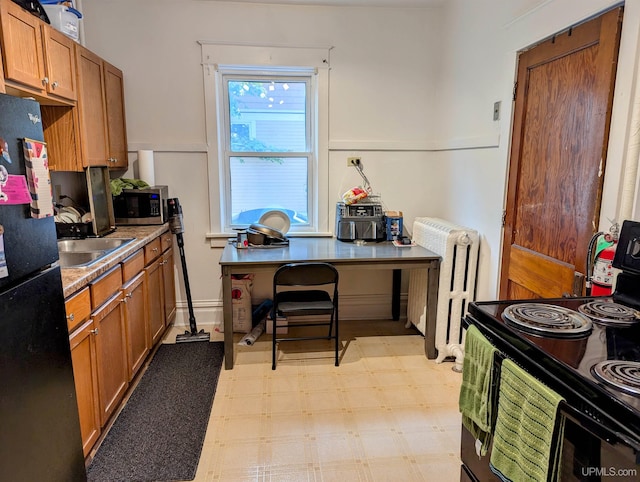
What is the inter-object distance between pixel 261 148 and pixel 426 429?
2.51m

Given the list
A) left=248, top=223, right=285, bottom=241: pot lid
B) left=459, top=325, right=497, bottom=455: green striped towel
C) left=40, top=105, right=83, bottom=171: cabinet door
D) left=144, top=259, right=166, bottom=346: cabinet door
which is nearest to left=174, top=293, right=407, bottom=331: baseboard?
left=144, top=259, right=166, bottom=346: cabinet door

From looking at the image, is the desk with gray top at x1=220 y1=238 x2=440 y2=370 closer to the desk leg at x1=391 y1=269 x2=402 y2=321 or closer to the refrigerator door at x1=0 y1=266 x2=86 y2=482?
the desk leg at x1=391 y1=269 x2=402 y2=321

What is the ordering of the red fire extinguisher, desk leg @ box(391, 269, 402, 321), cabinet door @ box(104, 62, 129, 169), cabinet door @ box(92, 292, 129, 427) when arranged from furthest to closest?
desk leg @ box(391, 269, 402, 321)
cabinet door @ box(104, 62, 129, 169)
cabinet door @ box(92, 292, 129, 427)
the red fire extinguisher

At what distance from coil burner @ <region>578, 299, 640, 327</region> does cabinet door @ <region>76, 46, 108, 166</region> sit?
274cm

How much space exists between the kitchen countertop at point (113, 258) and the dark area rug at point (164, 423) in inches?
34.2

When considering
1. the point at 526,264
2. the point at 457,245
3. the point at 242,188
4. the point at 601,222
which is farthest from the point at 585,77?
the point at 242,188

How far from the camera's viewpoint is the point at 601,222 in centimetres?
174

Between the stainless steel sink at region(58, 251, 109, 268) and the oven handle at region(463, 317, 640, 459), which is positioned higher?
the stainless steel sink at region(58, 251, 109, 268)

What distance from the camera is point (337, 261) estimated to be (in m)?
2.78

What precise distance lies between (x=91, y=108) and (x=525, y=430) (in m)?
2.91

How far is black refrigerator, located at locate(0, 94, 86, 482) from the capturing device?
1.15 meters

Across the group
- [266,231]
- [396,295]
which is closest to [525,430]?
[266,231]

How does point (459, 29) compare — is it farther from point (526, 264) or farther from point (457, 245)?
point (526, 264)

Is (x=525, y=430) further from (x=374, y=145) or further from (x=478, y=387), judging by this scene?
(x=374, y=145)
